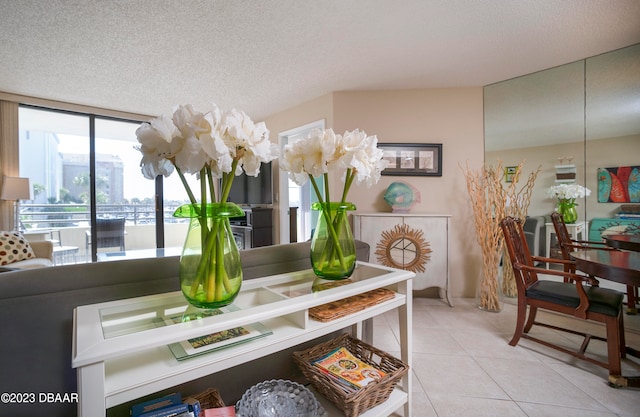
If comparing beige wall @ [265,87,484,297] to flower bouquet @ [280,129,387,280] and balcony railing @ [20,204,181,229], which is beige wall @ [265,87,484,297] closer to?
flower bouquet @ [280,129,387,280]

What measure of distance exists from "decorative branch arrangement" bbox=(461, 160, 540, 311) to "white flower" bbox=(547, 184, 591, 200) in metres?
0.18

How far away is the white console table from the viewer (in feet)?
1.94

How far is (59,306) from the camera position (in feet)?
2.77

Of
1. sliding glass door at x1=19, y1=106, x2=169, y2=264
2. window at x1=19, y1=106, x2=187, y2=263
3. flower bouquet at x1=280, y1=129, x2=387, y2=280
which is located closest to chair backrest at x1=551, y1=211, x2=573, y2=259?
flower bouquet at x1=280, y1=129, x2=387, y2=280

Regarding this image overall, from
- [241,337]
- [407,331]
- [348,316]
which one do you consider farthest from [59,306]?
[407,331]

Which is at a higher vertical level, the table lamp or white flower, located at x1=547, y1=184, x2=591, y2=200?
the table lamp

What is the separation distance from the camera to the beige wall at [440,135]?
10.9 feet

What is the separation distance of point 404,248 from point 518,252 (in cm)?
101

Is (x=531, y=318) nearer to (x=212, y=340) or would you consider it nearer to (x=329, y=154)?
(x=329, y=154)

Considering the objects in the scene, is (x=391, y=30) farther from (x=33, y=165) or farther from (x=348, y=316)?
(x=33, y=165)

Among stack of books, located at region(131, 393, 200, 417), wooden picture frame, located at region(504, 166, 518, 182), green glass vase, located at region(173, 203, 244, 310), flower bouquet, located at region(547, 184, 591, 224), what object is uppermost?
wooden picture frame, located at region(504, 166, 518, 182)

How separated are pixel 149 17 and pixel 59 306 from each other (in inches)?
86.3

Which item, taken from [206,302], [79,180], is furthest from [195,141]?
[79,180]

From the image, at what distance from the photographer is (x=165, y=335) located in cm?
66
